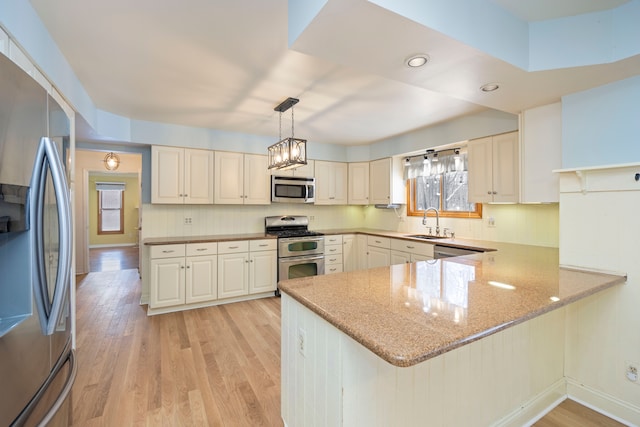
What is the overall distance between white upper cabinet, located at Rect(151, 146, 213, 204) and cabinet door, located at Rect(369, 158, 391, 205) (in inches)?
101

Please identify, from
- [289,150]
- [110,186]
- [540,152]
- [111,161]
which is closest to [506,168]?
[540,152]

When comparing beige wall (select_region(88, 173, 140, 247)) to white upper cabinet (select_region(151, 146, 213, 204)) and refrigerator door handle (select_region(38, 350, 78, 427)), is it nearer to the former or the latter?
white upper cabinet (select_region(151, 146, 213, 204))

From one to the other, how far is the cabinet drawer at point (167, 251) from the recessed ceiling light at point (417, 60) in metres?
3.21

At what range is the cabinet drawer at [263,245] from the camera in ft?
13.3

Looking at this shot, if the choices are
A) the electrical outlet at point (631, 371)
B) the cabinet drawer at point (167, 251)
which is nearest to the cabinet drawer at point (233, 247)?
the cabinet drawer at point (167, 251)

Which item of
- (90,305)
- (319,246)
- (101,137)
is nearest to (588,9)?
(319,246)

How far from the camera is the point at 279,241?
13.8 feet

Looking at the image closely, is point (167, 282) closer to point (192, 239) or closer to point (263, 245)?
point (192, 239)

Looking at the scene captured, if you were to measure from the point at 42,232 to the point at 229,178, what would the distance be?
3.26 meters

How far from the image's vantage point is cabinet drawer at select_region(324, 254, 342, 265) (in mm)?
4664

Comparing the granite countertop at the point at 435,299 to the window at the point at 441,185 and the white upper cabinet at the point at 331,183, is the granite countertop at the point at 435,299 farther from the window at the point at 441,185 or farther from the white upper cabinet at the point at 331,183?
the white upper cabinet at the point at 331,183

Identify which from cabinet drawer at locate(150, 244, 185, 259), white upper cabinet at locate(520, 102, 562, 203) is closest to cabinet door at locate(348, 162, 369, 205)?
white upper cabinet at locate(520, 102, 562, 203)

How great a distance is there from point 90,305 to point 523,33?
17.3 ft

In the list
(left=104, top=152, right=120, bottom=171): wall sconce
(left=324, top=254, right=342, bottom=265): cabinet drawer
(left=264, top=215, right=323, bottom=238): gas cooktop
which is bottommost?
(left=324, top=254, right=342, bottom=265): cabinet drawer
